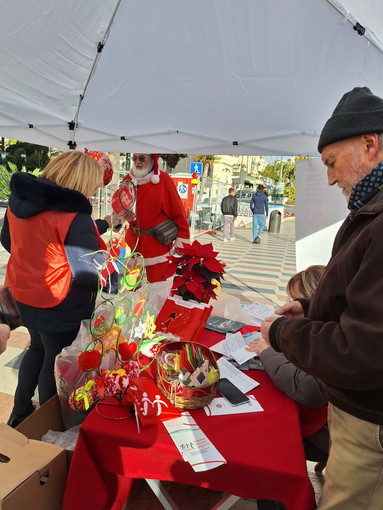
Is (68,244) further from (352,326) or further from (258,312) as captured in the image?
(352,326)

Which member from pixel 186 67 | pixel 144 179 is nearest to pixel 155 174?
pixel 144 179

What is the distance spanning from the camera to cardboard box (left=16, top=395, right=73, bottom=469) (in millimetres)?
1540

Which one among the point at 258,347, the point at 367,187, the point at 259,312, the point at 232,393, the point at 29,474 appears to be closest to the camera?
the point at 367,187

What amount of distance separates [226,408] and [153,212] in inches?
86.3

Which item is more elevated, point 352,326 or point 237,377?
point 352,326

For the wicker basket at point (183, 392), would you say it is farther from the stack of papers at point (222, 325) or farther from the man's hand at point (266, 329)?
the stack of papers at point (222, 325)

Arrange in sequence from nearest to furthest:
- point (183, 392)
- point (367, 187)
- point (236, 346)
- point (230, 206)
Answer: point (367, 187), point (183, 392), point (236, 346), point (230, 206)

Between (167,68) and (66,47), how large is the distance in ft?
2.86

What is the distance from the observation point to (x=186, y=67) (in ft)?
10.3

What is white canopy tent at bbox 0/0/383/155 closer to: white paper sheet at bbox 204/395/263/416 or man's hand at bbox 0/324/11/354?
man's hand at bbox 0/324/11/354

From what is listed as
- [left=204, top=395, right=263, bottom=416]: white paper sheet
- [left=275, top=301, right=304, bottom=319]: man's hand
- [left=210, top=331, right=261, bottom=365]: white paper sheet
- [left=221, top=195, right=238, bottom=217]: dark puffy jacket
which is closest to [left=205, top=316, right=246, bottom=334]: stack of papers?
[left=210, top=331, right=261, bottom=365]: white paper sheet

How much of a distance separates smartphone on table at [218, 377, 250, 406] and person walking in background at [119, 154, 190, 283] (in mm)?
1771

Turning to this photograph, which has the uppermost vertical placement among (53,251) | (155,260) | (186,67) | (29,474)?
(186,67)

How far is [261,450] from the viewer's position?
1.13 m
